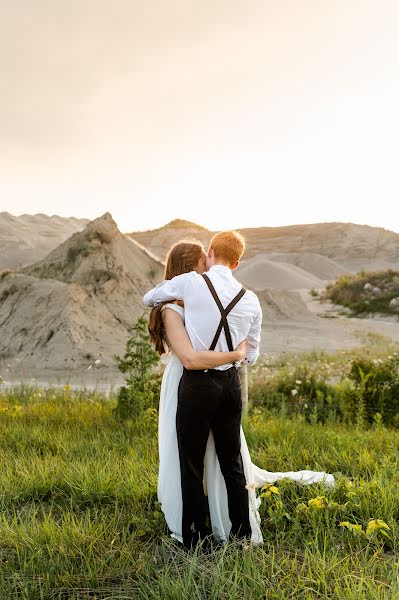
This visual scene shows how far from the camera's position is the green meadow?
9.01 feet

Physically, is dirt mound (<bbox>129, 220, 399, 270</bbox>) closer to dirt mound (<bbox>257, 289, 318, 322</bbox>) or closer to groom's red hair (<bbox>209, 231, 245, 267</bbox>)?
dirt mound (<bbox>257, 289, 318, 322</bbox>)

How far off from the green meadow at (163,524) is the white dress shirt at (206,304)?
3.39 feet

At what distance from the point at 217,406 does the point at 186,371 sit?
25cm

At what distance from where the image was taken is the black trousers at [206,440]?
2.97m

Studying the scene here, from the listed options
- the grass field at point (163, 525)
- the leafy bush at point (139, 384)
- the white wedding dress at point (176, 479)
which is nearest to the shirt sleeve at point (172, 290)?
the white wedding dress at point (176, 479)

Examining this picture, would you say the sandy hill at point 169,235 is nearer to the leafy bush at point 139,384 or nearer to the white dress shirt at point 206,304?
the leafy bush at point 139,384

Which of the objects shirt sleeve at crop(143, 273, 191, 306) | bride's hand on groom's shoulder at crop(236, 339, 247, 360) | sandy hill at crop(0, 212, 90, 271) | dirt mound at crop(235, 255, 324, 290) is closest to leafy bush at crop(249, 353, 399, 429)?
bride's hand on groom's shoulder at crop(236, 339, 247, 360)

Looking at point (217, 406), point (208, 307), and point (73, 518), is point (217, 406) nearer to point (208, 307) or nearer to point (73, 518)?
point (208, 307)

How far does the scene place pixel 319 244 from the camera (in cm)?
7806

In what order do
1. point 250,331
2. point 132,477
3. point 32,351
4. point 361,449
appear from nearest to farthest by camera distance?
point 250,331, point 132,477, point 361,449, point 32,351

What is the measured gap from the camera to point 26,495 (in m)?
3.93

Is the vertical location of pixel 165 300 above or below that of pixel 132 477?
above

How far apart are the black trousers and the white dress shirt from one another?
14 cm

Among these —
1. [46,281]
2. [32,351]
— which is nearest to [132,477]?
[32,351]
